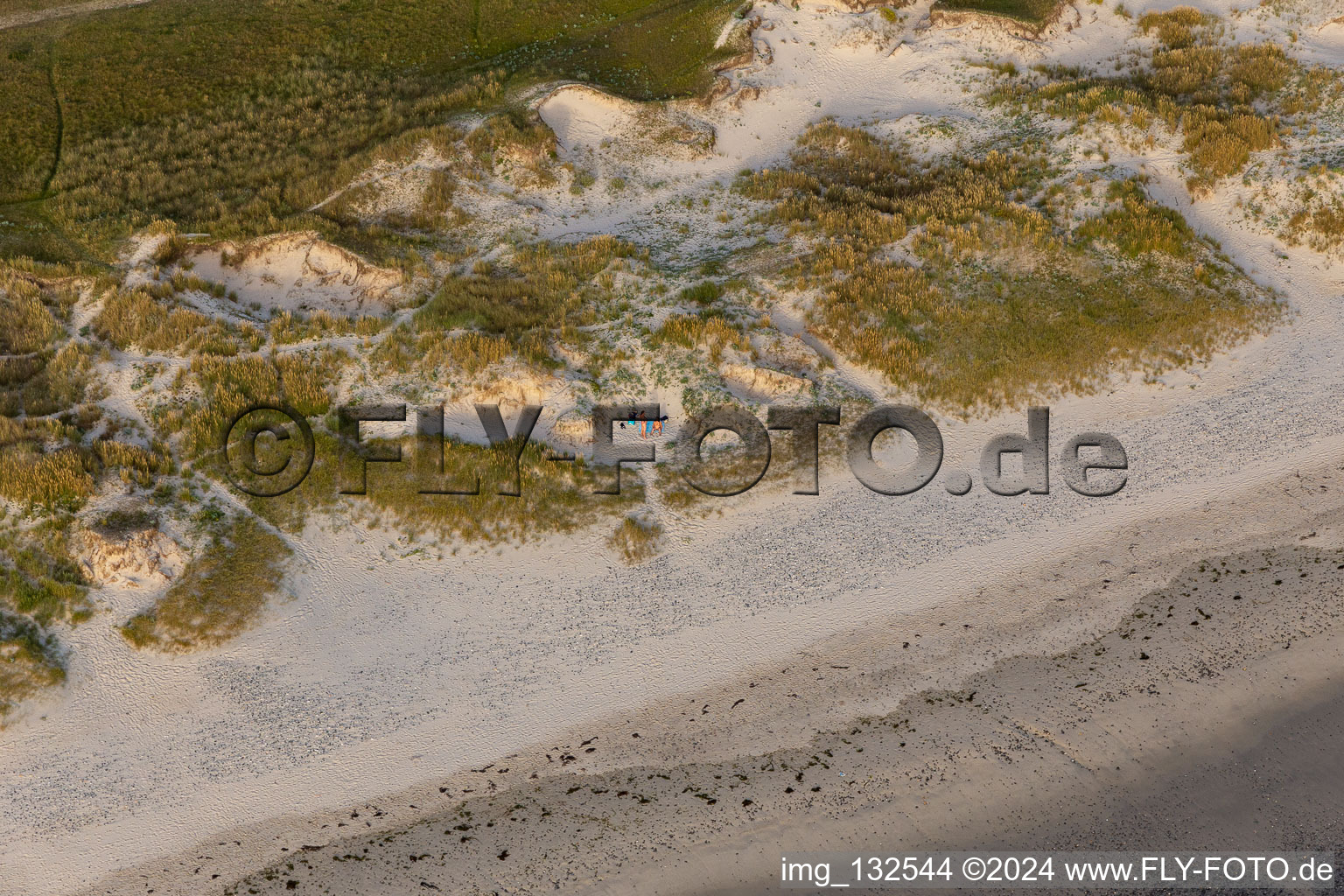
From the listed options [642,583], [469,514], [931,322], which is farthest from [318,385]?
[931,322]

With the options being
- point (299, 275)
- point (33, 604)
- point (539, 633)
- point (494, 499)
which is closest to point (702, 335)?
point (494, 499)

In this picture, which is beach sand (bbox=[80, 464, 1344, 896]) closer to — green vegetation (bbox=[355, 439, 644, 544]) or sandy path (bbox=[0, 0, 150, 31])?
green vegetation (bbox=[355, 439, 644, 544])

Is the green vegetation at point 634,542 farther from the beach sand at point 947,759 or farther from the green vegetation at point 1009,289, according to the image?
the green vegetation at point 1009,289

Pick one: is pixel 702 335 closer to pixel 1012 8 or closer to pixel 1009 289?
pixel 1009 289

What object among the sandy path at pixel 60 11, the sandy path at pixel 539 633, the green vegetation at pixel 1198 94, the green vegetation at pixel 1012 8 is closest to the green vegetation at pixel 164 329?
the sandy path at pixel 539 633

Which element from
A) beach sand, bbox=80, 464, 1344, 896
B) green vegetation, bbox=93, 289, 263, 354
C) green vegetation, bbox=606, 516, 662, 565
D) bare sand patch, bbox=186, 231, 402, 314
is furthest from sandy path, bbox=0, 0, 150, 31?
beach sand, bbox=80, 464, 1344, 896

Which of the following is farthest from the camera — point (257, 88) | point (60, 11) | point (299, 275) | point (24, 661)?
Answer: point (60, 11)
